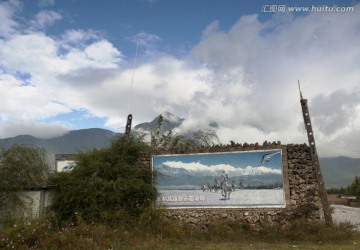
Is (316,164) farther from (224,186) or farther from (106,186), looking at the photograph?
(106,186)

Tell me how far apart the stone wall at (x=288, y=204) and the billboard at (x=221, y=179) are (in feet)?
0.60

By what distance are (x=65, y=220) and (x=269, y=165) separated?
7.85 metres

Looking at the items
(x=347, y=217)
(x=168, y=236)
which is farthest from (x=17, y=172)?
(x=347, y=217)

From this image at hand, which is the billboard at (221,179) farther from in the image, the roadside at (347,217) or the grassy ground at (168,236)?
the roadside at (347,217)

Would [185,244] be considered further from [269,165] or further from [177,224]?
[269,165]

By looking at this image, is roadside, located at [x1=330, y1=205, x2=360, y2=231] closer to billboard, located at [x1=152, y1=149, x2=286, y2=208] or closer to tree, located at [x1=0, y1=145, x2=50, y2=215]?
billboard, located at [x1=152, y1=149, x2=286, y2=208]

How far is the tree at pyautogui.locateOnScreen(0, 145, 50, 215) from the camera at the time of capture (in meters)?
14.0

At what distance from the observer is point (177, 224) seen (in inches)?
608

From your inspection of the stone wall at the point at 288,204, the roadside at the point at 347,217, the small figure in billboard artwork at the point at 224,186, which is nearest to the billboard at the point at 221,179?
the small figure in billboard artwork at the point at 224,186

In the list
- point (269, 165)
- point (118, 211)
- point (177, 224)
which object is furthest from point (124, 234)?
point (269, 165)

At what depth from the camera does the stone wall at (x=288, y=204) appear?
14.9 metres

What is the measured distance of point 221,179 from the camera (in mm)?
15828

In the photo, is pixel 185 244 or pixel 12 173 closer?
pixel 185 244

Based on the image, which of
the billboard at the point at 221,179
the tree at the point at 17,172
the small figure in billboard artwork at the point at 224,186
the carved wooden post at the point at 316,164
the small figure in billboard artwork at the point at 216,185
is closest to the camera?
the tree at the point at 17,172
